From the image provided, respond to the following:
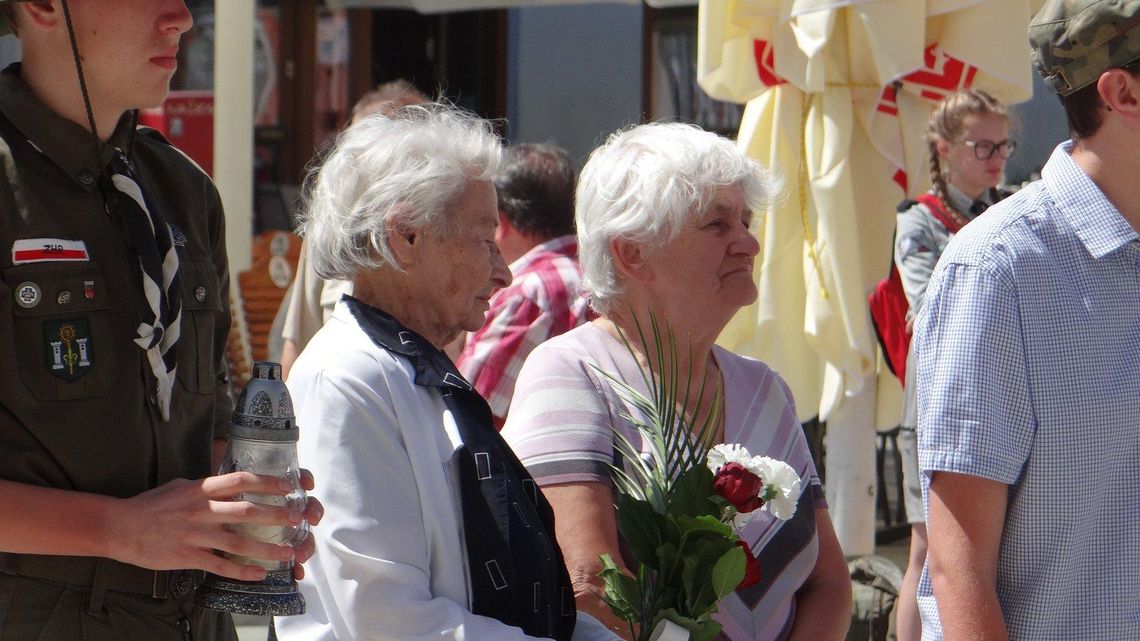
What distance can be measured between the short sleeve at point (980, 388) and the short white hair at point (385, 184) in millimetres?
806

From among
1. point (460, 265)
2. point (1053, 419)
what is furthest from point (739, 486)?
point (460, 265)

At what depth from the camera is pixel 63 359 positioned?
5.50ft

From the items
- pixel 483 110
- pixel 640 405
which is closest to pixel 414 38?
pixel 483 110

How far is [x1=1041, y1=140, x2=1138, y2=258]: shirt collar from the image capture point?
208cm

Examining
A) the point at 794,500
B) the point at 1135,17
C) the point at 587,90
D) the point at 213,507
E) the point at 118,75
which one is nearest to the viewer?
the point at 213,507

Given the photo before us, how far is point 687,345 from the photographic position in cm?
275

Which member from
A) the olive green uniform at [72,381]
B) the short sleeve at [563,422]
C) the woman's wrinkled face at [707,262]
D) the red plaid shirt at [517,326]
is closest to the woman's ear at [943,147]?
the red plaid shirt at [517,326]

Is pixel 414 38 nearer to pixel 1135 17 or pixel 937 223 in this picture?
pixel 937 223

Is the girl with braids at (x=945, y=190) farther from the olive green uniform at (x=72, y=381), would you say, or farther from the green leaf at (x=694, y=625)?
the olive green uniform at (x=72, y=381)

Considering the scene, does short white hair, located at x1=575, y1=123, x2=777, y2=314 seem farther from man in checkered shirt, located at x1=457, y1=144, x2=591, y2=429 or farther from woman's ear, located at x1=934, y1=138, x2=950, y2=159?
woman's ear, located at x1=934, y1=138, x2=950, y2=159

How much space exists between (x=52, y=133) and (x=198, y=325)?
1.10 feet

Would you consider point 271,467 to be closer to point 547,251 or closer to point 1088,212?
point 1088,212

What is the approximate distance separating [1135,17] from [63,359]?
1.57 meters

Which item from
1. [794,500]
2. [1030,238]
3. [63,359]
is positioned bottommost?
[794,500]
